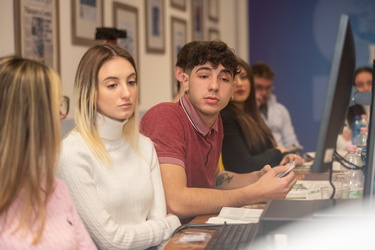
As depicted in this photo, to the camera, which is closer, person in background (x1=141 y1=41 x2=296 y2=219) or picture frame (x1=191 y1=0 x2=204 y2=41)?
person in background (x1=141 y1=41 x2=296 y2=219)

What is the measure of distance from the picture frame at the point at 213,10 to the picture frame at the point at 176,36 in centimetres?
87

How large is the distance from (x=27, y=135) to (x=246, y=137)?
2.10 meters

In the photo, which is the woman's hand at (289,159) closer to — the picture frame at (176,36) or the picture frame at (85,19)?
the picture frame at (85,19)

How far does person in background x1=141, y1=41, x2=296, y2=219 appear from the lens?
6.97 feet

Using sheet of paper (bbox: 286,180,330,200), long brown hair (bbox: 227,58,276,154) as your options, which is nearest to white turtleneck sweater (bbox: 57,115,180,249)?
sheet of paper (bbox: 286,180,330,200)

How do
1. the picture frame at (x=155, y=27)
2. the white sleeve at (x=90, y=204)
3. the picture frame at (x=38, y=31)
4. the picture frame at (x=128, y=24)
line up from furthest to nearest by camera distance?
the picture frame at (x=155, y=27) < the picture frame at (x=128, y=24) < the picture frame at (x=38, y=31) < the white sleeve at (x=90, y=204)

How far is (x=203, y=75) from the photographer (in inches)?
93.0

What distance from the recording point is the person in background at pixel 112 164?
6.02ft

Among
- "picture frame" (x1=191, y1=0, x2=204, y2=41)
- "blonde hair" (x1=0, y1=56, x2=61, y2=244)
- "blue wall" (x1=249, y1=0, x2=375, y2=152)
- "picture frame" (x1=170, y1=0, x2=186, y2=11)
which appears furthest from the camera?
"blue wall" (x1=249, y1=0, x2=375, y2=152)

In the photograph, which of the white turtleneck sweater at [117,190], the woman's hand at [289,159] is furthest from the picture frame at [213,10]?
the white turtleneck sweater at [117,190]

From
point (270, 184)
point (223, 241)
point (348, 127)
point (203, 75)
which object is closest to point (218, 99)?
point (203, 75)

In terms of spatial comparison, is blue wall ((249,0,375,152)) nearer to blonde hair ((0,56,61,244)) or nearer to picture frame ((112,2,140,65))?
picture frame ((112,2,140,65))

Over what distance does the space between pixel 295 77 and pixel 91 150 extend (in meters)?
5.44

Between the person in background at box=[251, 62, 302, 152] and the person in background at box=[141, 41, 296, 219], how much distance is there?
2555 millimetres
